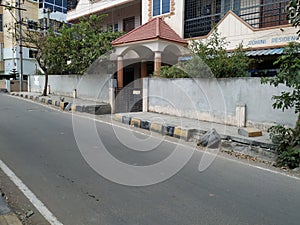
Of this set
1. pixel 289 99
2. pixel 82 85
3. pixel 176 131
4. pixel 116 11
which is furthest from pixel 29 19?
pixel 289 99

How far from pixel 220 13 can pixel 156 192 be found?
12493 millimetres

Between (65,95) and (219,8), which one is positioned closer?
(219,8)

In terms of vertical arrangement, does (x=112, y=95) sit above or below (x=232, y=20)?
below

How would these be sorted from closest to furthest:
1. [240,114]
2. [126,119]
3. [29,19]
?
[240,114]
[126,119]
[29,19]

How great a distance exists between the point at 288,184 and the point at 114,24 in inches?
812

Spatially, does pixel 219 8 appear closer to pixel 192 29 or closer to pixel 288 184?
pixel 192 29

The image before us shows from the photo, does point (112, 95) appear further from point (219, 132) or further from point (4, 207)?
point (4, 207)

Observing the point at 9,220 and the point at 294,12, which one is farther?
the point at 294,12

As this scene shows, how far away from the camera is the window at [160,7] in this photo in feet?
54.6

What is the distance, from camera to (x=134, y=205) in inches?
151

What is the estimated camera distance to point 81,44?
18.2 m

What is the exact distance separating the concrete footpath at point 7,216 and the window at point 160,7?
15.2 metres

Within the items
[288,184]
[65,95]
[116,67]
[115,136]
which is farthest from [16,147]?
[65,95]

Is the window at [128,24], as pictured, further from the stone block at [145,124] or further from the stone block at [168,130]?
the stone block at [168,130]
